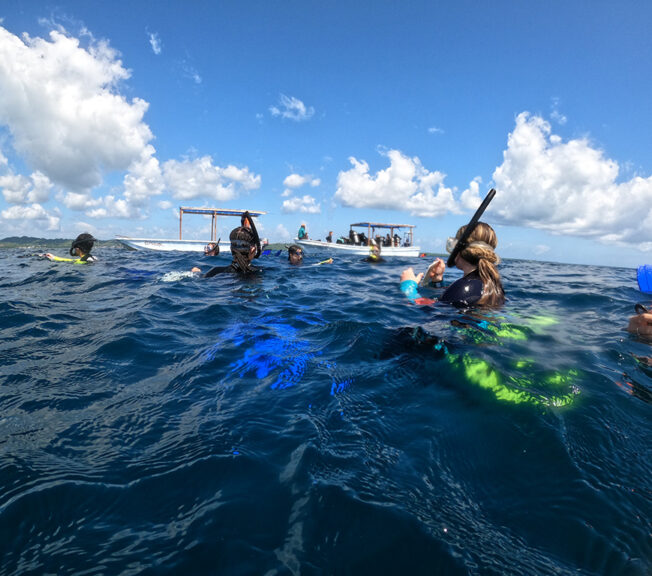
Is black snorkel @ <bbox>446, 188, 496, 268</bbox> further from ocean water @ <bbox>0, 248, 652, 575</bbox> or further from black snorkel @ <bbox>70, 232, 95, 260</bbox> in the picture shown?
black snorkel @ <bbox>70, 232, 95, 260</bbox>

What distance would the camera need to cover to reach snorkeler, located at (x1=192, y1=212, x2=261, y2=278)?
317 inches

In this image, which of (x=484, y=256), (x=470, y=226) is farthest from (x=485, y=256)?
(x=470, y=226)

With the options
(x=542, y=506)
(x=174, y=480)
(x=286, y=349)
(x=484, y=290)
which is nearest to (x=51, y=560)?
(x=174, y=480)

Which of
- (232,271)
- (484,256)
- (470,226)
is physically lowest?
(232,271)

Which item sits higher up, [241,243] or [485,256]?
[485,256]

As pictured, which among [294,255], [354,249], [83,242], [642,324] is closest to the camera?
[642,324]

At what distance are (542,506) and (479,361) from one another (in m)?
1.40

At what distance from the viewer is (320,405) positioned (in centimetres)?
259

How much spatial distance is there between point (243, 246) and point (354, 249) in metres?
20.5

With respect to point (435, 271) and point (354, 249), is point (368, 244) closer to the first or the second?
point (354, 249)

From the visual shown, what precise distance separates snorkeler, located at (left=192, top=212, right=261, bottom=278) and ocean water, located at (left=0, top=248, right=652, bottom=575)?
4330 mm

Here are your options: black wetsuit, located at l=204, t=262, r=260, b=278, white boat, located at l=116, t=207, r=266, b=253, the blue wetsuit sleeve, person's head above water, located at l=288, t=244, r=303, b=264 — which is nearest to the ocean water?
the blue wetsuit sleeve

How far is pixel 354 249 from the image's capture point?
2809 cm

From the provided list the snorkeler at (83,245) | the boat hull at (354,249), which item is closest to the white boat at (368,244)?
the boat hull at (354,249)
